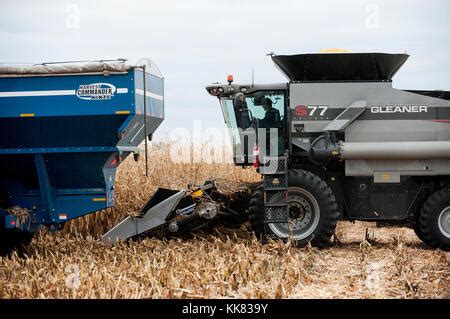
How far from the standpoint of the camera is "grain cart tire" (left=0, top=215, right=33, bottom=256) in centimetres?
920

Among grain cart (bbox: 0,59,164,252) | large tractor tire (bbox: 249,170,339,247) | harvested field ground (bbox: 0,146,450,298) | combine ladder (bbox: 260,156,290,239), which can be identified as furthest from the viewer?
large tractor tire (bbox: 249,170,339,247)

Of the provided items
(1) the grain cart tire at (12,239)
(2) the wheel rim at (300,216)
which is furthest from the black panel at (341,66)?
(1) the grain cart tire at (12,239)

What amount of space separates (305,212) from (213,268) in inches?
106

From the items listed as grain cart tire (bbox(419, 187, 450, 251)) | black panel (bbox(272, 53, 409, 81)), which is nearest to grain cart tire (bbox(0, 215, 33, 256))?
black panel (bbox(272, 53, 409, 81))

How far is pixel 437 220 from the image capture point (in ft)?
30.7

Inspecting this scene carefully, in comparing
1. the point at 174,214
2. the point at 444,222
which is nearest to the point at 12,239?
the point at 174,214

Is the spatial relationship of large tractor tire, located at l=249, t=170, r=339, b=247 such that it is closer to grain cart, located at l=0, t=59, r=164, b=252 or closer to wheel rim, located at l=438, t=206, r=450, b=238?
wheel rim, located at l=438, t=206, r=450, b=238

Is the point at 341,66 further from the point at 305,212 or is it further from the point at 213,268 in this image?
the point at 213,268

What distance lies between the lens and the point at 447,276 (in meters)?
7.40

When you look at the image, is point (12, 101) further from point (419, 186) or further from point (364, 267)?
point (419, 186)

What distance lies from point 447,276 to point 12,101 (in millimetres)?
5524

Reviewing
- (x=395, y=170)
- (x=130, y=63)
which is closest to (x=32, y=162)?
(x=130, y=63)

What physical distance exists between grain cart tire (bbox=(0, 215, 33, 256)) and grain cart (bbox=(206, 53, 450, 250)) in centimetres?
306

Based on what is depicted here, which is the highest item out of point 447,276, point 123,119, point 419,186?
point 123,119
